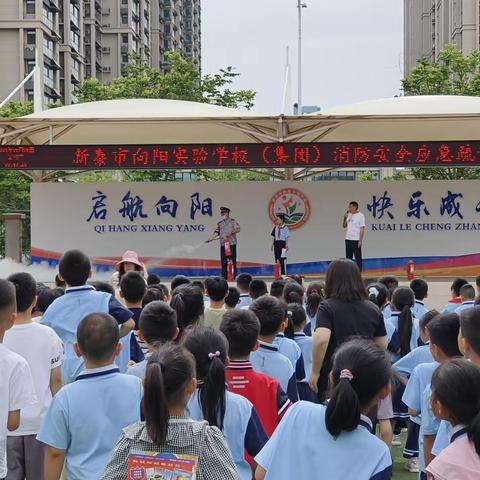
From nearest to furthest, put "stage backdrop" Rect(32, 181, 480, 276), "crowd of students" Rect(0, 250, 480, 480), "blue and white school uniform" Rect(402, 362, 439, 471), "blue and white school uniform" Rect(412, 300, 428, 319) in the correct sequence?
"crowd of students" Rect(0, 250, 480, 480) < "blue and white school uniform" Rect(402, 362, 439, 471) < "blue and white school uniform" Rect(412, 300, 428, 319) < "stage backdrop" Rect(32, 181, 480, 276)

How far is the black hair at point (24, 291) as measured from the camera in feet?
14.0

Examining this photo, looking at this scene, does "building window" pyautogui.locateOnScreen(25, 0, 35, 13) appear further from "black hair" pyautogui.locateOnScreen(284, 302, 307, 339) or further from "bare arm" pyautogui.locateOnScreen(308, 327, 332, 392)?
"bare arm" pyautogui.locateOnScreen(308, 327, 332, 392)

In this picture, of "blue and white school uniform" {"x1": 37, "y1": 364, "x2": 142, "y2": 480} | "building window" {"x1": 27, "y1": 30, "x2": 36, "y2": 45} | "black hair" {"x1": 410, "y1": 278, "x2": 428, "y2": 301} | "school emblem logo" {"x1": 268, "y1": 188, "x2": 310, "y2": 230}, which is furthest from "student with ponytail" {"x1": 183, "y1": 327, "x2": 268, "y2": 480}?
"building window" {"x1": 27, "y1": 30, "x2": 36, "y2": 45}

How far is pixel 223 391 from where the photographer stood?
10.2ft

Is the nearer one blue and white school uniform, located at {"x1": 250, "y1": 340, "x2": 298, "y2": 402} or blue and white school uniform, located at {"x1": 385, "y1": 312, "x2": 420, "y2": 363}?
blue and white school uniform, located at {"x1": 250, "y1": 340, "x2": 298, "y2": 402}

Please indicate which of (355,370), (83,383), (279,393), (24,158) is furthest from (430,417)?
(24,158)

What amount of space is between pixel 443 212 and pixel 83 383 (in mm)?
15416

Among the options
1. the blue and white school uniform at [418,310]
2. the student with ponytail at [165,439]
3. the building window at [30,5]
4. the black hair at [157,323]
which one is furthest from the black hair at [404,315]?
the building window at [30,5]

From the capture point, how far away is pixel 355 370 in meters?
2.70

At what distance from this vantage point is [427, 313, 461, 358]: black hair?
3.88 meters

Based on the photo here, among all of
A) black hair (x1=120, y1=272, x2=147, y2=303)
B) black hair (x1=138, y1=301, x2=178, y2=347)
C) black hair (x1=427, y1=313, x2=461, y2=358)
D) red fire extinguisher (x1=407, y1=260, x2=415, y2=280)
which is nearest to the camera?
black hair (x1=427, y1=313, x2=461, y2=358)

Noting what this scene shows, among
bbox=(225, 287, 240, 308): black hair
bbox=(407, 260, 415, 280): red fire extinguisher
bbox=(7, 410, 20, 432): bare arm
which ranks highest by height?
bbox=(225, 287, 240, 308): black hair

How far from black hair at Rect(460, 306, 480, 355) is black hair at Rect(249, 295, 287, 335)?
4.03ft

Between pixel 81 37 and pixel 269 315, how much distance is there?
64782mm
